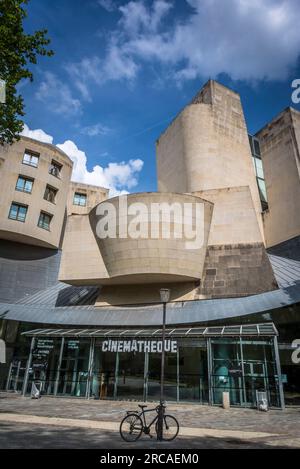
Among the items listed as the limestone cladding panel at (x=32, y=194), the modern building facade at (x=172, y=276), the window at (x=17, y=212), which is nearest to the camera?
the modern building facade at (x=172, y=276)

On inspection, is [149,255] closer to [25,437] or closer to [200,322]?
[200,322]

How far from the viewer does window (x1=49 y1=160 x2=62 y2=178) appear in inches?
1449

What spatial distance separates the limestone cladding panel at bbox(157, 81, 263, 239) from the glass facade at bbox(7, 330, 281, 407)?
18.0m

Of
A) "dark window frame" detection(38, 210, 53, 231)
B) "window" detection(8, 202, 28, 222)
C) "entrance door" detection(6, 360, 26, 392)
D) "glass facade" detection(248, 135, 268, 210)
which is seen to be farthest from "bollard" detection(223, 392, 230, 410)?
"window" detection(8, 202, 28, 222)

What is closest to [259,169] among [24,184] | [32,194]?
[32,194]

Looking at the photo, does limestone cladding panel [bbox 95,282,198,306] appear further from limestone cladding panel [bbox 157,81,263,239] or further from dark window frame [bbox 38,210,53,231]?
limestone cladding panel [bbox 157,81,263,239]

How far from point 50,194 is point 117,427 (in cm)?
2954

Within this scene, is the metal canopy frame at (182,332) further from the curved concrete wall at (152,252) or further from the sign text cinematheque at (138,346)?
the curved concrete wall at (152,252)

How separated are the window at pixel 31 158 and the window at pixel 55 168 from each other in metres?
1.72

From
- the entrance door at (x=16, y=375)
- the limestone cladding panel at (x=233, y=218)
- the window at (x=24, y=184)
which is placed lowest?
the entrance door at (x=16, y=375)

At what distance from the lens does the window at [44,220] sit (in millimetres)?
34638

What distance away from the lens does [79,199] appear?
4578cm

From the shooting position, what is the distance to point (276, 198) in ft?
109

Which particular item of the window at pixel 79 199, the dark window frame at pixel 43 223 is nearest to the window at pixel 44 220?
the dark window frame at pixel 43 223
